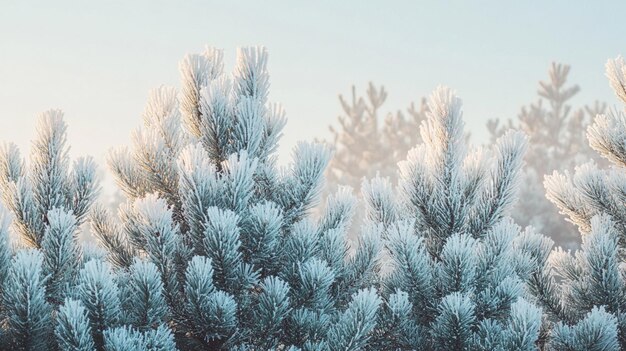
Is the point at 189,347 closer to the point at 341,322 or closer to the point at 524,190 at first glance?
the point at 341,322

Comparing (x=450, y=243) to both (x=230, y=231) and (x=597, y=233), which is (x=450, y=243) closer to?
(x=597, y=233)

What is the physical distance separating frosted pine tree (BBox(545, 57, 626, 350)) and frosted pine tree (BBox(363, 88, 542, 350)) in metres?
0.40

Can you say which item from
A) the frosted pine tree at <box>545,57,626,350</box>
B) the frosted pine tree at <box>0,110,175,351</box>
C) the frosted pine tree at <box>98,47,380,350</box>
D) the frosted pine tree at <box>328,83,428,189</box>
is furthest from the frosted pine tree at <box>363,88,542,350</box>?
the frosted pine tree at <box>328,83,428,189</box>

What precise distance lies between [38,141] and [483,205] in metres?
2.66

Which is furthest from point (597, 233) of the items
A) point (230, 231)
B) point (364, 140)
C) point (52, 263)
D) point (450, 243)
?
point (364, 140)

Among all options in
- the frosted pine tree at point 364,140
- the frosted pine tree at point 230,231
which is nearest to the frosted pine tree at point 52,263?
the frosted pine tree at point 230,231

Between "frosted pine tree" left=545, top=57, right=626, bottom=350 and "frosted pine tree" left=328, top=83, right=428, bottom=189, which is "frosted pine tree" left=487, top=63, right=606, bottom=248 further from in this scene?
"frosted pine tree" left=545, top=57, right=626, bottom=350

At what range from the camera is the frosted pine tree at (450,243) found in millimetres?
3604

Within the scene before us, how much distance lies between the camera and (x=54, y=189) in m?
3.70

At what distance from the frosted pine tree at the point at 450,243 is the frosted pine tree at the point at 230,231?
224 mm

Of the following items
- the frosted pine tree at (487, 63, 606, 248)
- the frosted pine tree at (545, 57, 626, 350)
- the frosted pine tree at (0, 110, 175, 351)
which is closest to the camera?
the frosted pine tree at (0, 110, 175, 351)

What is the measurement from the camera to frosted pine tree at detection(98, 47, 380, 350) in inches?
131

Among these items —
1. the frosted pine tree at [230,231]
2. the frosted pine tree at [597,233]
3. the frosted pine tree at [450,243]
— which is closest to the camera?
A: the frosted pine tree at [230,231]

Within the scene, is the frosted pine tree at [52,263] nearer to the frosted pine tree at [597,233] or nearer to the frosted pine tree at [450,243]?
the frosted pine tree at [450,243]
